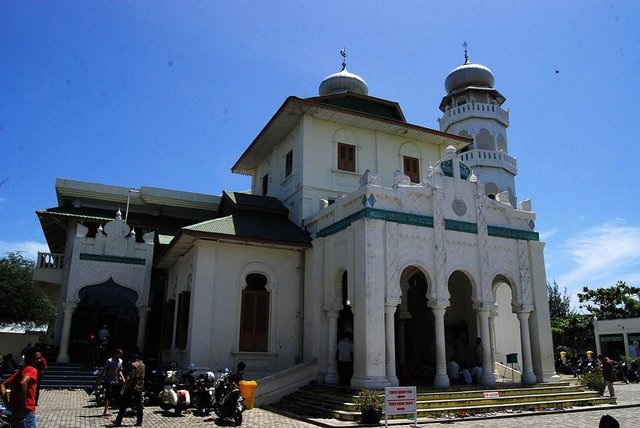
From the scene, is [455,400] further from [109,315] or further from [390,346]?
[109,315]

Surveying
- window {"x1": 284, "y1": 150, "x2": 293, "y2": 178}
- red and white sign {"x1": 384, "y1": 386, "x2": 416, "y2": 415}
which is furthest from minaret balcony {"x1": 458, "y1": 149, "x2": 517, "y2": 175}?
red and white sign {"x1": 384, "y1": 386, "x2": 416, "y2": 415}

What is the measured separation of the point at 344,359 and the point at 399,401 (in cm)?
468

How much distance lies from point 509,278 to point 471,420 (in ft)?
19.4

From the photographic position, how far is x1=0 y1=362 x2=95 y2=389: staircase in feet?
52.4

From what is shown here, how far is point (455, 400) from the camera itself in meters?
12.5

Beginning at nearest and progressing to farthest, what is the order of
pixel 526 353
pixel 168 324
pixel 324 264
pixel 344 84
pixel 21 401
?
pixel 21 401
pixel 526 353
pixel 324 264
pixel 168 324
pixel 344 84

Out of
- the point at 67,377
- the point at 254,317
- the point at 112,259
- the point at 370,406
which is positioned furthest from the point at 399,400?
the point at 112,259

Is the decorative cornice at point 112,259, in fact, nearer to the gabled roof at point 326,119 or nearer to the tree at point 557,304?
the gabled roof at point 326,119

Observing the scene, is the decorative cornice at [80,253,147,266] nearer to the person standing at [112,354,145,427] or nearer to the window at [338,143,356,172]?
the window at [338,143,356,172]

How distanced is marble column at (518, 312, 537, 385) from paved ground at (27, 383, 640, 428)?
2.11 m

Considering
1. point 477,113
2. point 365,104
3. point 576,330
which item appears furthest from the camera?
point 576,330

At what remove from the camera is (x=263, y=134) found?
20.7 metres

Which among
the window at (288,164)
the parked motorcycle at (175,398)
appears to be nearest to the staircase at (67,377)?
the parked motorcycle at (175,398)

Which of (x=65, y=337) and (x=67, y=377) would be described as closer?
(x=67, y=377)
